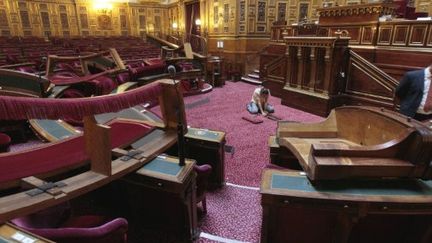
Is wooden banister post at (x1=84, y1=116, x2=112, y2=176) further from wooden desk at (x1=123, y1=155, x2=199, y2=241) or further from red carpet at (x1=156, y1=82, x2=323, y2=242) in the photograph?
red carpet at (x1=156, y1=82, x2=323, y2=242)

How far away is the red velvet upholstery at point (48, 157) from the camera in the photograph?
1879 mm

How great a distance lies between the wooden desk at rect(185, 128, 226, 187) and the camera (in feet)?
9.41

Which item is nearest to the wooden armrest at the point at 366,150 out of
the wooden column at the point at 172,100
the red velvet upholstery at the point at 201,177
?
the red velvet upholstery at the point at 201,177

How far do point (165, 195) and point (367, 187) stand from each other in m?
1.46

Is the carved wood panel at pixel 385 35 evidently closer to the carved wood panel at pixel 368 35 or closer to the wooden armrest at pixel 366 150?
the carved wood panel at pixel 368 35

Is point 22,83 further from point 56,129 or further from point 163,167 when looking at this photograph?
point 163,167

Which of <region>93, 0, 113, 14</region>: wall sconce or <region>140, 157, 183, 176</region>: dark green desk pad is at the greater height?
<region>93, 0, 113, 14</region>: wall sconce

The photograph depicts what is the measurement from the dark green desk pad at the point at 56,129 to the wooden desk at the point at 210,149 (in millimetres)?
1273

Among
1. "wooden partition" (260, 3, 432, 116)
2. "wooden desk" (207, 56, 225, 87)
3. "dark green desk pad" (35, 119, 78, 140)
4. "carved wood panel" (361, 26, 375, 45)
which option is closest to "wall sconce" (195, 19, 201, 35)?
"wooden desk" (207, 56, 225, 87)

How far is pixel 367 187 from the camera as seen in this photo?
5.82ft

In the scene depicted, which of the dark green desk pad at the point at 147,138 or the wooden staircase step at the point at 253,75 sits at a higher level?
the dark green desk pad at the point at 147,138

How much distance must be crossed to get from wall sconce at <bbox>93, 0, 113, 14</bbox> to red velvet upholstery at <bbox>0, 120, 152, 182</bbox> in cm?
1747

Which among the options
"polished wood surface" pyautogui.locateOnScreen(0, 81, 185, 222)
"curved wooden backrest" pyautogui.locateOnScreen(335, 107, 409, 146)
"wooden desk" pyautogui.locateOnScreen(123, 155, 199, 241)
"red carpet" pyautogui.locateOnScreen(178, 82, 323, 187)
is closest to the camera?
"polished wood surface" pyautogui.locateOnScreen(0, 81, 185, 222)

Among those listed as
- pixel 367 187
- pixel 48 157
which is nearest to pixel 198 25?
pixel 48 157
